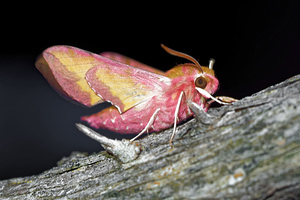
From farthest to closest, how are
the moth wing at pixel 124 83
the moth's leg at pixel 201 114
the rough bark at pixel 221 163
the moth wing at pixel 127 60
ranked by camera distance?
the moth wing at pixel 127 60
the moth wing at pixel 124 83
the moth's leg at pixel 201 114
the rough bark at pixel 221 163

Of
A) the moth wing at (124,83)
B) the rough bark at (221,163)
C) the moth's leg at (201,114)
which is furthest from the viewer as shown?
the moth wing at (124,83)

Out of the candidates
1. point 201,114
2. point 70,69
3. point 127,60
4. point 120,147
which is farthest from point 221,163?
point 127,60

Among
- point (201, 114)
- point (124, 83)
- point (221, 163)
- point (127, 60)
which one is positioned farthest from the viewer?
point (127, 60)

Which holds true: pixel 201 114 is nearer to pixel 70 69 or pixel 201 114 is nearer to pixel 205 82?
pixel 205 82

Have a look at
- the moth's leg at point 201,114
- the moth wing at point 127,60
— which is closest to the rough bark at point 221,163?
the moth's leg at point 201,114

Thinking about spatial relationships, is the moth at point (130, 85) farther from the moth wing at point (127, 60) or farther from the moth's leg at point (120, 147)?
the moth wing at point (127, 60)

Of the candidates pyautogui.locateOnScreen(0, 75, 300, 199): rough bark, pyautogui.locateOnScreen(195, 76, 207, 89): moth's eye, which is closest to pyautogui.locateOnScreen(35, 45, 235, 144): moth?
pyautogui.locateOnScreen(195, 76, 207, 89): moth's eye

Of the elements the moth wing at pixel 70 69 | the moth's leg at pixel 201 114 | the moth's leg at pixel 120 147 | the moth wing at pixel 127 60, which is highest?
the moth wing at pixel 127 60
